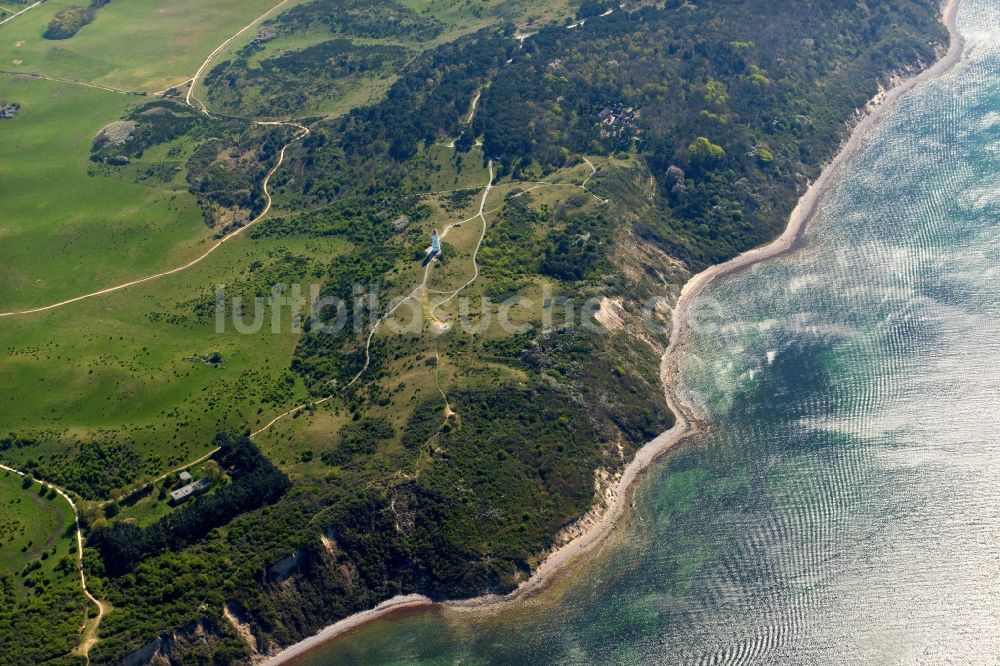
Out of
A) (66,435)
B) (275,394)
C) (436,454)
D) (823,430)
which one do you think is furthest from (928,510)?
(66,435)

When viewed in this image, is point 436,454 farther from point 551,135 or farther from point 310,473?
point 551,135

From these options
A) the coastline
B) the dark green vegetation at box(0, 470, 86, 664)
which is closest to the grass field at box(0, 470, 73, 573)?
the dark green vegetation at box(0, 470, 86, 664)

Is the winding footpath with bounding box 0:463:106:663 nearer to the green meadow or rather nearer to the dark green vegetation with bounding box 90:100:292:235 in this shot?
the green meadow

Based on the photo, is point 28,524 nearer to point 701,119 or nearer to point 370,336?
point 370,336

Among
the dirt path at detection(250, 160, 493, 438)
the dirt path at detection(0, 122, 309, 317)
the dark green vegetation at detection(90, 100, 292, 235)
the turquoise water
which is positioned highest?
the dark green vegetation at detection(90, 100, 292, 235)

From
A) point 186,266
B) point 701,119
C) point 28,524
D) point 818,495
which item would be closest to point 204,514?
point 28,524

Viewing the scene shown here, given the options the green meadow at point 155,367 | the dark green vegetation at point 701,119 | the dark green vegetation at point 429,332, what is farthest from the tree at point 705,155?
the green meadow at point 155,367

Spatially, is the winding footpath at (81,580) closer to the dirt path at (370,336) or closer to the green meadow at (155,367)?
the green meadow at (155,367)
